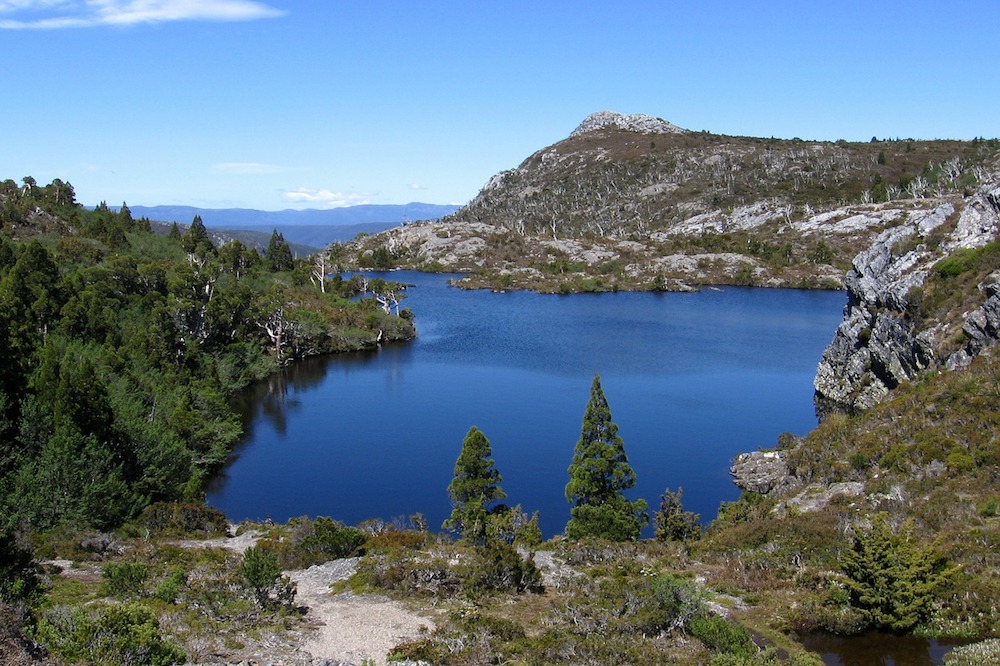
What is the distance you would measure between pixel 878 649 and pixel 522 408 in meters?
45.3

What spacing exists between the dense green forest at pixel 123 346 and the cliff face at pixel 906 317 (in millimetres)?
45845

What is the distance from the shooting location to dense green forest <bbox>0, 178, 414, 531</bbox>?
124 feet

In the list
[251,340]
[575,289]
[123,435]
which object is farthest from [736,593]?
[575,289]

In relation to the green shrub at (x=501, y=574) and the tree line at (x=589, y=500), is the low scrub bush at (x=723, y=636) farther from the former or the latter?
the tree line at (x=589, y=500)

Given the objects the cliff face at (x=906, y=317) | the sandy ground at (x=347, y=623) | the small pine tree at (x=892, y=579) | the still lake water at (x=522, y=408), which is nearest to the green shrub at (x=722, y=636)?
the small pine tree at (x=892, y=579)

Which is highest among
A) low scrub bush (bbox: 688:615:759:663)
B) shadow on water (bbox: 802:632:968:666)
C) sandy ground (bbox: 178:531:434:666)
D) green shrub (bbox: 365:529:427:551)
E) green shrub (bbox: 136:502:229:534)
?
low scrub bush (bbox: 688:615:759:663)

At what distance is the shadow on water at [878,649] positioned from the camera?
64.2 ft

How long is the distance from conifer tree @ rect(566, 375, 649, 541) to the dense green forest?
67.8 ft

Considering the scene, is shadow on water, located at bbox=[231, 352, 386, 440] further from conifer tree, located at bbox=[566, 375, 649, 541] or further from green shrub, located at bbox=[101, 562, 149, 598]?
green shrub, located at bbox=[101, 562, 149, 598]

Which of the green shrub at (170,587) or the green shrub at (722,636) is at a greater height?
the green shrub at (722,636)

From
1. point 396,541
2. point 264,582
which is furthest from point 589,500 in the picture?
point 264,582

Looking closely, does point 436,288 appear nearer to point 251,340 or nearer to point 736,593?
point 251,340


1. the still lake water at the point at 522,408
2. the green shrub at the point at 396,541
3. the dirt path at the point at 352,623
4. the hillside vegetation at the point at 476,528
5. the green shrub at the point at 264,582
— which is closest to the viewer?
the dirt path at the point at 352,623

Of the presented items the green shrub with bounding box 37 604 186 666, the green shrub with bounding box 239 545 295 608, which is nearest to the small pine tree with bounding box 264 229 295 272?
the green shrub with bounding box 239 545 295 608
